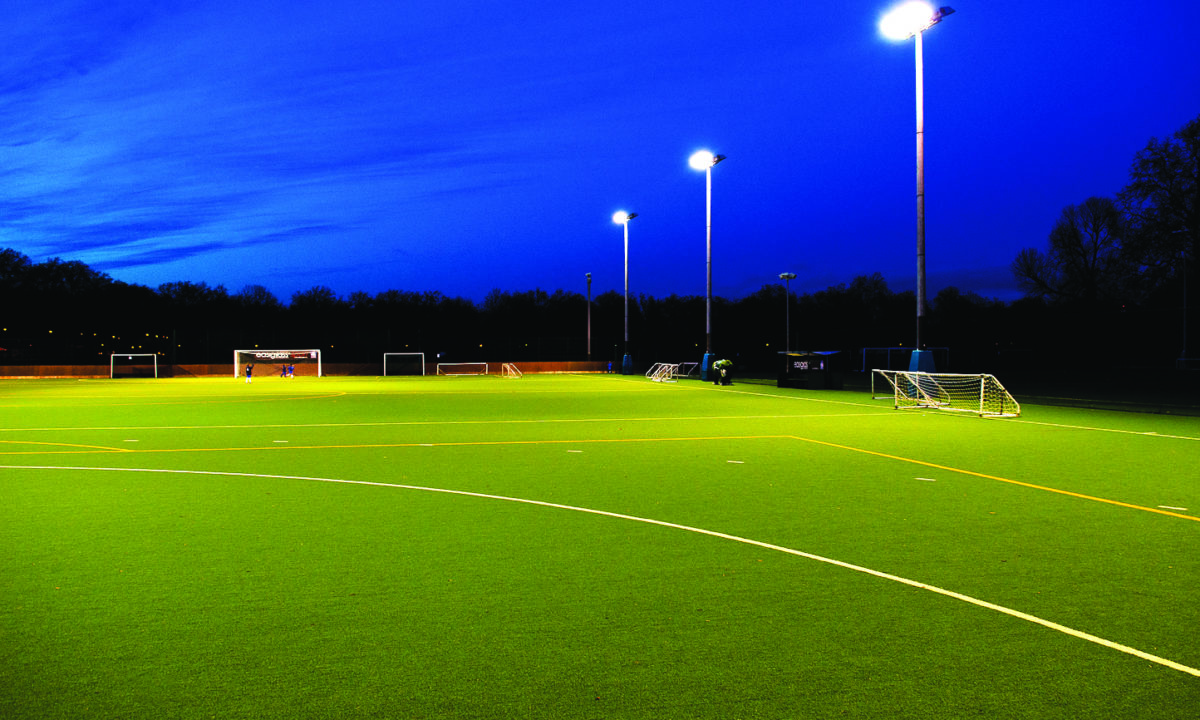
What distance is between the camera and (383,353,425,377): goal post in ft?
179

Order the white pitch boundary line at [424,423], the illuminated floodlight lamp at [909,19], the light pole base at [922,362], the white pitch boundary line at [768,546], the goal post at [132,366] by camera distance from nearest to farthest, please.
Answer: the white pitch boundary line at [768,546] → the white pitch boundary line at [424,423] → the illuminated floodlight lamp at [909,19] → the light pole base at [922,362] → the goal post at [132,366]

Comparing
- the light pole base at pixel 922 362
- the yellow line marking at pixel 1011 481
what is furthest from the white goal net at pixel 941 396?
the yellow line marking at pixel 1011 481

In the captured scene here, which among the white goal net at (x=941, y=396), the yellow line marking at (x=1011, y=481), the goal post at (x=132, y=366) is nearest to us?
the yellow line marking at (x=1011, y=481)

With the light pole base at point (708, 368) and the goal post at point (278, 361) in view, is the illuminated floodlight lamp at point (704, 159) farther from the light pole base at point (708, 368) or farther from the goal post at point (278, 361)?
the goal post at point (278, 361)

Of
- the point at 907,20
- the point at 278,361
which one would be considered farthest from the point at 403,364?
the point at 907,20

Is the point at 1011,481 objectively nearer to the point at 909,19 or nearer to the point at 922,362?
the point at 922,362

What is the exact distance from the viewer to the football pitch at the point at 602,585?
3.64 meters

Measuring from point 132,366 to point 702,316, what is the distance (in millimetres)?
59454

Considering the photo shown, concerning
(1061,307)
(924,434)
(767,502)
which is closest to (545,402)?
(924,434)

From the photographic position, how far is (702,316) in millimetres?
92625

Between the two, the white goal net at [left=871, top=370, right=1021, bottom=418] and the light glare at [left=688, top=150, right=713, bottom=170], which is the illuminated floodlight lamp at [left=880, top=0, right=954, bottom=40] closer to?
the white goal net at [left=871, top=370, right=1021, bottom=418]

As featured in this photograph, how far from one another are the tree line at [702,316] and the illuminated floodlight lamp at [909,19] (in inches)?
1300

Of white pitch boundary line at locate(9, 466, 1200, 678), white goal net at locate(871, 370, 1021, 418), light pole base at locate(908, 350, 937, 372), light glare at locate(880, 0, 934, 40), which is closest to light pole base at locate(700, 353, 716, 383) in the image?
white goal net at locate(871, 370, 1021, 418)

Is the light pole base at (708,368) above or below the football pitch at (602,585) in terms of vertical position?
above
